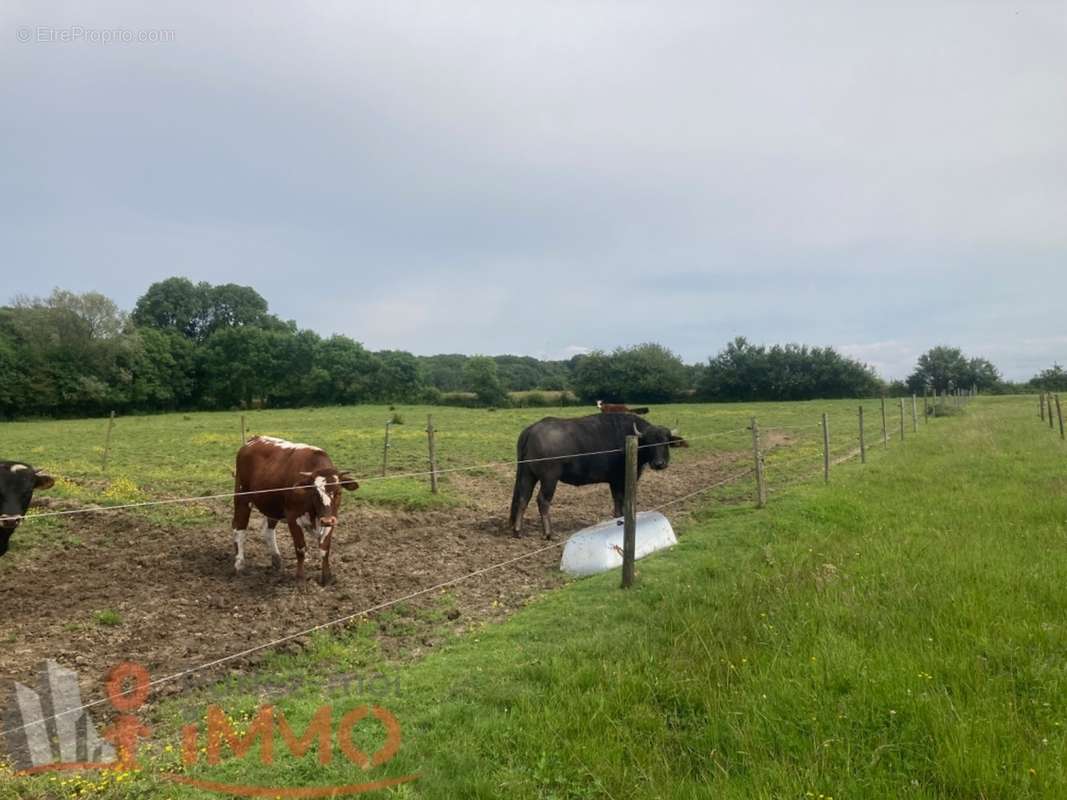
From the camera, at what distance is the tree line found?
180 ft

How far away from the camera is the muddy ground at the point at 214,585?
5570mm

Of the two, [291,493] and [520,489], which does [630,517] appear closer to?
[520,489]

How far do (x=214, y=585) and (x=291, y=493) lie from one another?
1.34 m

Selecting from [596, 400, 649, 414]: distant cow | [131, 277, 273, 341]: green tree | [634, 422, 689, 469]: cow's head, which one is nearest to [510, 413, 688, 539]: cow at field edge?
[634, 422, 689, 469]: cow's head

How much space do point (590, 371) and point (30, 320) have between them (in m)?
55.8

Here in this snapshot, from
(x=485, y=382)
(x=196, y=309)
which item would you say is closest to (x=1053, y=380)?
(x=485, y=382)

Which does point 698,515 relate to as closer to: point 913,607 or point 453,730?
point 913,607

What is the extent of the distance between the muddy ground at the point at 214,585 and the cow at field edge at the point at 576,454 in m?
0.70

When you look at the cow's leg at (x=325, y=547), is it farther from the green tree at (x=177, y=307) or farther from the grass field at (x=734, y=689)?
the green tree at (x=177, y=307)

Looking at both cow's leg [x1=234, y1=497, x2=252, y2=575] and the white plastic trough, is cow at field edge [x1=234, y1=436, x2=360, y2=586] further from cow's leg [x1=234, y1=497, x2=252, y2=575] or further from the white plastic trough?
the white plastic trough

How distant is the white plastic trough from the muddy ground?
35 centimetres

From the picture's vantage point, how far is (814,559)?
6625 millimetres

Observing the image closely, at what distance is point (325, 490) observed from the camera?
24.9 ft

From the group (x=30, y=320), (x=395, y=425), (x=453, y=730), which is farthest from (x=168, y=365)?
(x=453, y=730)
